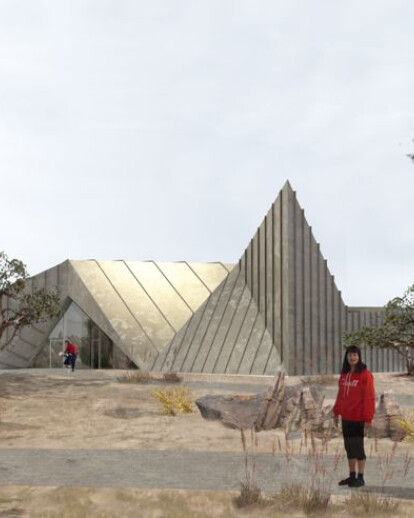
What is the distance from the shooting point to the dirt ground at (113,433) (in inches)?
313

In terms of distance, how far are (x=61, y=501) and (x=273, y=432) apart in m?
6.28

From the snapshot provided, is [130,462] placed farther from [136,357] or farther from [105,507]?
[136,357]

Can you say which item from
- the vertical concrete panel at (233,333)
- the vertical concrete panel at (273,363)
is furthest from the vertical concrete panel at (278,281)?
the vertical concrete panel at (233,333)

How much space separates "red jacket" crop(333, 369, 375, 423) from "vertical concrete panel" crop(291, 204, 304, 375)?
21.0m

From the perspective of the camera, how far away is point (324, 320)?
31906mm

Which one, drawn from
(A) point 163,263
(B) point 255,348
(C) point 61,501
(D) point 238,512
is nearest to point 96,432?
(C) point 61,501

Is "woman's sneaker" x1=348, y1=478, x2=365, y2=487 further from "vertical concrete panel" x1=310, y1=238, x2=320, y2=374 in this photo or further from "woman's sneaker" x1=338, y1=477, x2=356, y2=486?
"vertical concrete panel" x1=310, y1=238, x2=320, y2=374

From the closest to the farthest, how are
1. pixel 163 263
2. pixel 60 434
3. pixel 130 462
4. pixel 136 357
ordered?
pixel 130 462
pixel 60 434
pixel 136 357
pixel 163 263

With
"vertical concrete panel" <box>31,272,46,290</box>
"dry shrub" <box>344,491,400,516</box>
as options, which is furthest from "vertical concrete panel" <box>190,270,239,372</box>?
"dry shrub" <box>344,491,400,516</box>

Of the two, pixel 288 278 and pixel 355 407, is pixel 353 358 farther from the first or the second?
pixel 288 278

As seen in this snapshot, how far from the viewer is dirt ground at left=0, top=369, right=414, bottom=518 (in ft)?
26.0

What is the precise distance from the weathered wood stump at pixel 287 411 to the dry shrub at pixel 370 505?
501 centimetres

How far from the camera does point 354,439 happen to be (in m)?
9.06

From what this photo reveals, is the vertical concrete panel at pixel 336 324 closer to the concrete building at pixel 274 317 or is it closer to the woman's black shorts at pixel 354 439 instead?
the concrete building at pixel 274 317
